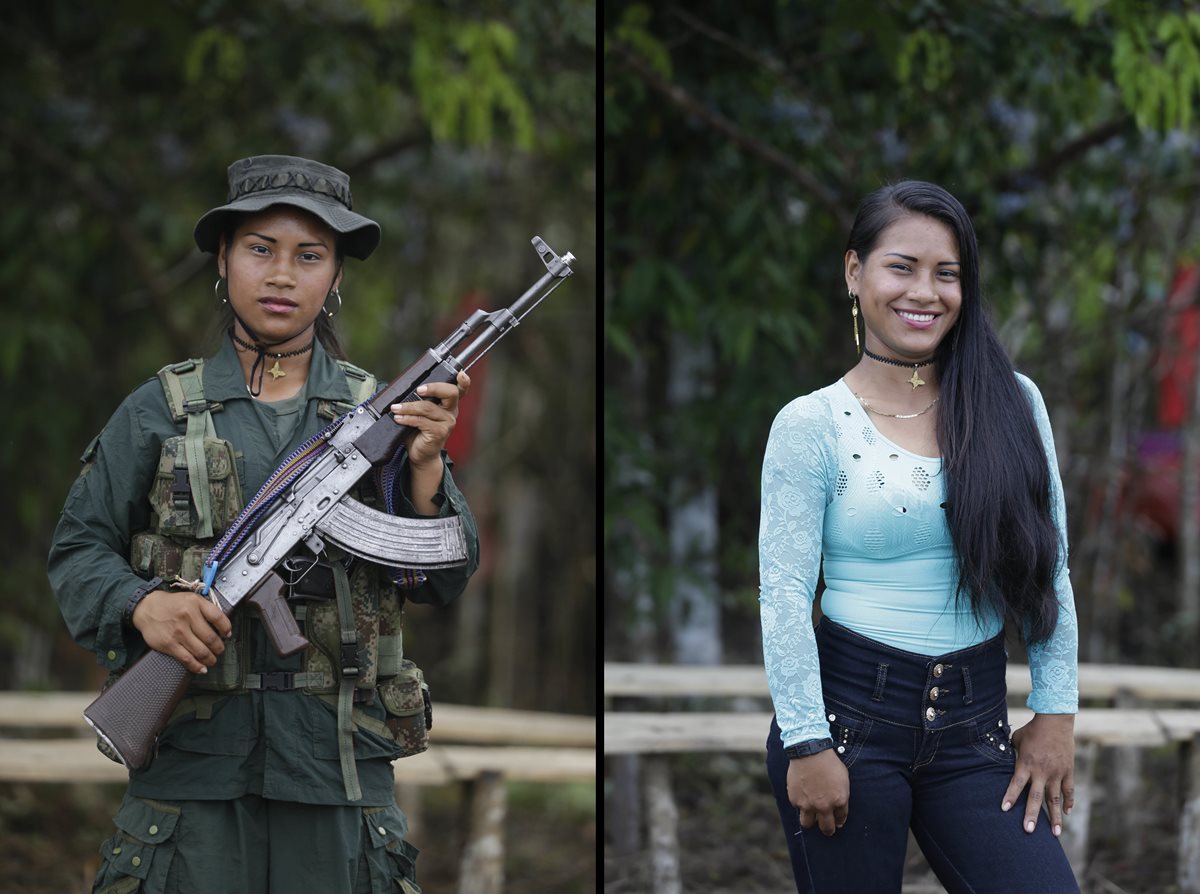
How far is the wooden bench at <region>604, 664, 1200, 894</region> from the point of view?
184 inches

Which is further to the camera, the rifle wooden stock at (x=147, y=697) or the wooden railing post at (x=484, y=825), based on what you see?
the wooden railing post at (x=484, y=825)

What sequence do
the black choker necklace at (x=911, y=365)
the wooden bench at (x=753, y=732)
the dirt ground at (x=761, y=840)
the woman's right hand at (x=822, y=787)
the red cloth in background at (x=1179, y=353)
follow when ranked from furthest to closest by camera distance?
the red cloth in background at (x=1179, y=353) → the dirt ground at (x=761, y=840) → the wooden bench at (x=753, y=732) → the black choker necklace at (x=911, y=365) → the woman's right hand at (x=822, y=787)

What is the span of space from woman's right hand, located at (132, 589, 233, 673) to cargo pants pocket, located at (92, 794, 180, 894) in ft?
0.99

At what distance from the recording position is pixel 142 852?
2.61 metres

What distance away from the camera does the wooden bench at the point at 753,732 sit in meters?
4.67

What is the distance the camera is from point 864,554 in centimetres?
261

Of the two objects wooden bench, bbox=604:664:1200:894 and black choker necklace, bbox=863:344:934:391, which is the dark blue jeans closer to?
black choker necklace, bbox=863:344:934:391

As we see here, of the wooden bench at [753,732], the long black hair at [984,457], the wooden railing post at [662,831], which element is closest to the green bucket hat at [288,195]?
the long black hair at [984,457]

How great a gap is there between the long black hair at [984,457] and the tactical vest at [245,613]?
109cm

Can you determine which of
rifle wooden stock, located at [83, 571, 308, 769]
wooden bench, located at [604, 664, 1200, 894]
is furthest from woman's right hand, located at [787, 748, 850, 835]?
wooden bench, located at [604, 664, 1200, 894]

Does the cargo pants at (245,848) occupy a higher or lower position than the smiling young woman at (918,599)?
lower

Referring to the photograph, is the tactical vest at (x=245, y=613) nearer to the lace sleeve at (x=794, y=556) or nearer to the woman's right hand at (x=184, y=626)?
the woman's right hand at (x=184, y=626)

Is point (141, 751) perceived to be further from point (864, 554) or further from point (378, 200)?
point (378, 200)

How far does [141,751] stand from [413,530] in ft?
2.08
